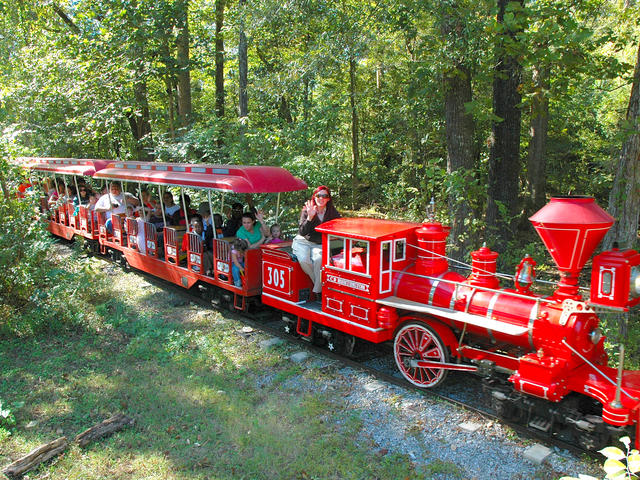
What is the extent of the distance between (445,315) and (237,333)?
3.98 m

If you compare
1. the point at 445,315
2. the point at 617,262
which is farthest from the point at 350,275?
the point at 617,262

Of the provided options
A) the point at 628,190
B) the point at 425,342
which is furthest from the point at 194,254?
the point at 628,190

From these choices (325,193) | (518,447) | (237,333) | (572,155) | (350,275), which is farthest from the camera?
(572,155)

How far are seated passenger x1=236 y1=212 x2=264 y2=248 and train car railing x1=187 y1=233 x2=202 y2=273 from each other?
1033 mm

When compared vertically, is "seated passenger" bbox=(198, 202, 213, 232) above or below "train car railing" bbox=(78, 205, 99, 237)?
above

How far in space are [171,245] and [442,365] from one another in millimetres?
6471

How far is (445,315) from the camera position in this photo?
593cm

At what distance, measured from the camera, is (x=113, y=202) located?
12.8m

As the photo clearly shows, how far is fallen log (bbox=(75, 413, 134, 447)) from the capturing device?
17.1 ft

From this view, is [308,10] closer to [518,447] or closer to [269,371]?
[269,371]

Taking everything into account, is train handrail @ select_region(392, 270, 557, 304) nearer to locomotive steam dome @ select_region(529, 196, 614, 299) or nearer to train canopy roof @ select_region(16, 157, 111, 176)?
locomotive steam dome @ select_region(529, 196, 614, 299)

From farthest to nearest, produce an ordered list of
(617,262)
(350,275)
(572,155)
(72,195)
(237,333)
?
1. (572,155)
2. (72,195)
3. (237,333)
4. (350,275)
5. (617,262)

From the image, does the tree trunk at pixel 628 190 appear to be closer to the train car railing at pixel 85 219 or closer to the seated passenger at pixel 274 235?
the seated passenger at pixel 274 235

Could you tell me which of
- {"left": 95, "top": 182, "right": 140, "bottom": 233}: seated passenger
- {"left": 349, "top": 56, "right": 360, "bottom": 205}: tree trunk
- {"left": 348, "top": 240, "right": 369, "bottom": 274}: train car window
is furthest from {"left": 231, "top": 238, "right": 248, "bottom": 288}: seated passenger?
{"left": 349, "top": 56, "right": 360, "bottom": 205}: tree trunk
